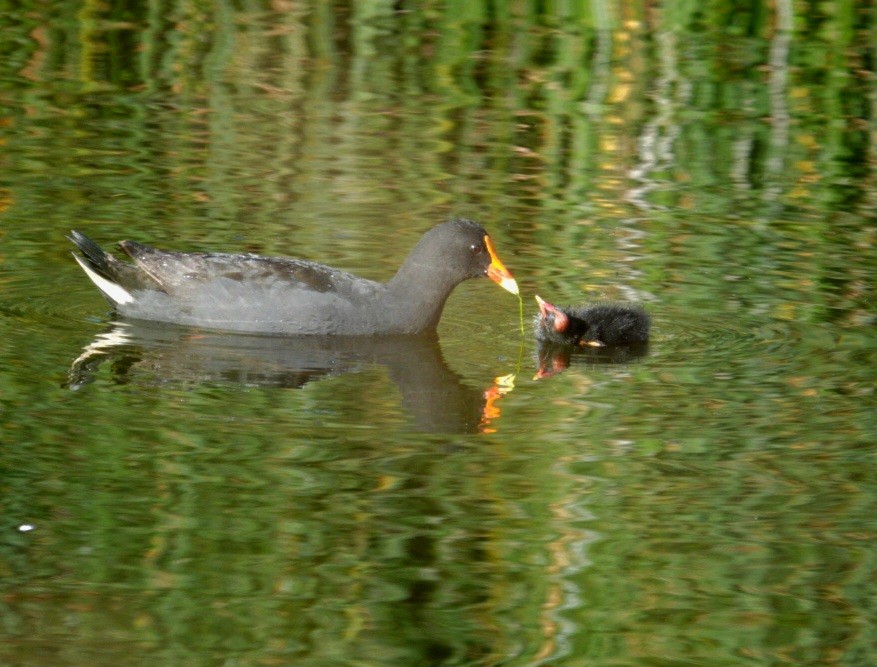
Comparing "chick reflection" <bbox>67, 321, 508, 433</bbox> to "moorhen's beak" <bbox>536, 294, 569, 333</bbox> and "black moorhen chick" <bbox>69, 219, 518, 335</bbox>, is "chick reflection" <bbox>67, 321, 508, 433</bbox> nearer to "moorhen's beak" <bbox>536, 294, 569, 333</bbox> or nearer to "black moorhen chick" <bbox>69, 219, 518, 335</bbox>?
"black moorhen chick" <bbox>69, 219, 518, 335</bbox>

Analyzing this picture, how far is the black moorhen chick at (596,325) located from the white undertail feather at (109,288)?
2.02m

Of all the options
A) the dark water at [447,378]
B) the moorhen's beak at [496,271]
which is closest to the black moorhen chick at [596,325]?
the dark water at [447,378]

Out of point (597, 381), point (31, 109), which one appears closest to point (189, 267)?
point (597, 381)

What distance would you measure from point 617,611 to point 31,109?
8.71 m

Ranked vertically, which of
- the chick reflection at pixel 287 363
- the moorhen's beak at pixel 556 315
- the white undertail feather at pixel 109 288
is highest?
the white undertail feather at pixel 109 288

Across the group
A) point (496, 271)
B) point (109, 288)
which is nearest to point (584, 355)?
point (496, 271)

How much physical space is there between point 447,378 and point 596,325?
0.97 metres

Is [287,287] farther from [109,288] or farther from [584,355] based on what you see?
[584,355]

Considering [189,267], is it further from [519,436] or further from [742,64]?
[742,64]

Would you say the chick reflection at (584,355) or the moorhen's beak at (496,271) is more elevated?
the moorhen's beak at (496,271)

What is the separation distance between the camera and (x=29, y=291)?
850 cm

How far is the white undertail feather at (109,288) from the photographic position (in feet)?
27.2

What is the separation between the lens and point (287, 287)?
8055 millimetres

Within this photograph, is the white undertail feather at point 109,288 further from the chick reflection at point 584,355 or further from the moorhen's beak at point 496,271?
the chick reflection at point 584,355
